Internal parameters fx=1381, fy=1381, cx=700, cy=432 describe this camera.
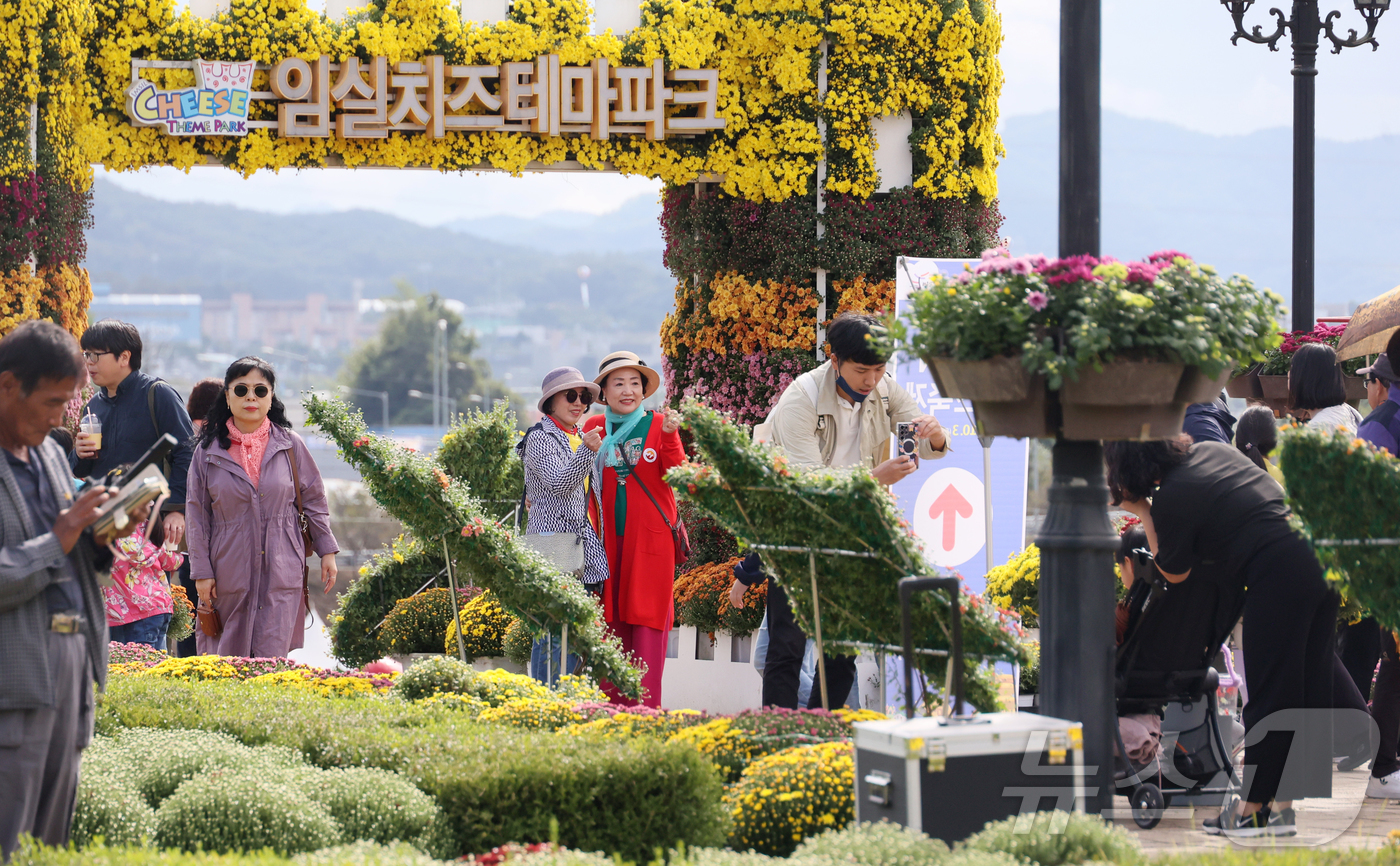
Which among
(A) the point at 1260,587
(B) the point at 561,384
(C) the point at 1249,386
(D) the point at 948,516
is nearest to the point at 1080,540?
(A) the point at 1260,587

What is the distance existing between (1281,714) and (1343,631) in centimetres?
191

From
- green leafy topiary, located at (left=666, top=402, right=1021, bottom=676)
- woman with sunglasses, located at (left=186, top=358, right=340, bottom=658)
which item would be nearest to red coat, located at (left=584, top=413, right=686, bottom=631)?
woman with sunglasses, located at (left=186, top=358, right=340, bottom=658)

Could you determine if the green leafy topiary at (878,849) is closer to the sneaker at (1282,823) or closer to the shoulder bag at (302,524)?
the sneaker at (1282,823)

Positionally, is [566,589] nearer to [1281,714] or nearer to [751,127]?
[1281,714]

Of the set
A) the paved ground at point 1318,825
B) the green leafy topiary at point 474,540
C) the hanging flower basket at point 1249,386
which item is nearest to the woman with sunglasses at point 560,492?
the green leafy topiary at point 474,540

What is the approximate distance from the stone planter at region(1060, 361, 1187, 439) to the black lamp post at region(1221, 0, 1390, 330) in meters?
6.32

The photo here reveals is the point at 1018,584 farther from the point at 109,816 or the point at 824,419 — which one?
the point at 109,816

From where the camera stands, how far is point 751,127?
10.9m

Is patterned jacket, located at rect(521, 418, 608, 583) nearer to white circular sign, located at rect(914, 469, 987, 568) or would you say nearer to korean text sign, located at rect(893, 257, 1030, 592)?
korean text sign, located at rect(893, 257, 1030, 592)

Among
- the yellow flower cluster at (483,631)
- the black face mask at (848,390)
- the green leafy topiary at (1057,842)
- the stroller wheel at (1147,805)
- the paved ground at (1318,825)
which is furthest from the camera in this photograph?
the yellow flower cluster at (483,631)

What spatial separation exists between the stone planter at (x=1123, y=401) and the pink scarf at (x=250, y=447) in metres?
4.53

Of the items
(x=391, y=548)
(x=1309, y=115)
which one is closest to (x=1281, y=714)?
(x=1309, y=115)

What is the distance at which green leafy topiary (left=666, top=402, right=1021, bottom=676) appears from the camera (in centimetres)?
451

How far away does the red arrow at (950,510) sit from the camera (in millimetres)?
8156
